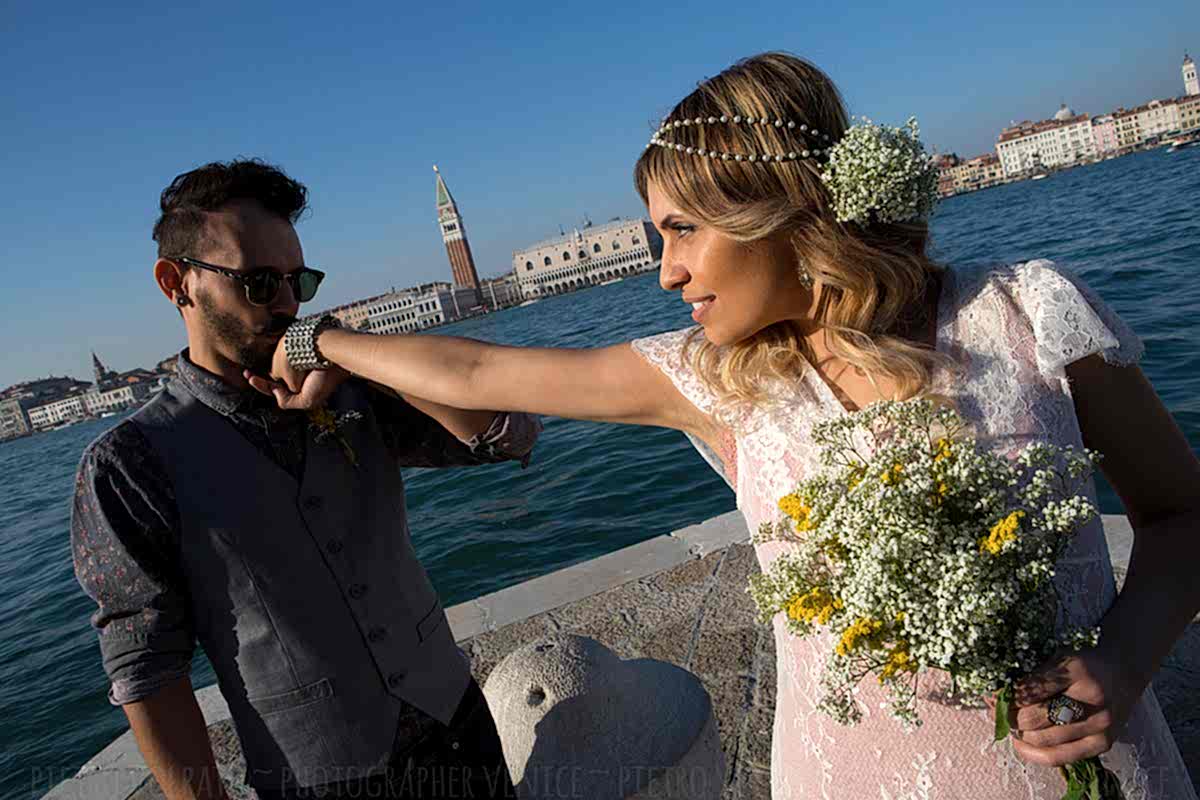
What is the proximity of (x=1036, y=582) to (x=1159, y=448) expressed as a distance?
44cm

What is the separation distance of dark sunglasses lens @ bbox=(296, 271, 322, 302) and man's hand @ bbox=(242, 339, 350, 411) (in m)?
0.12

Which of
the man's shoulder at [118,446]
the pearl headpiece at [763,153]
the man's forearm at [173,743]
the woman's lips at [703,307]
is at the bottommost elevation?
the man's forearm at [173,743]

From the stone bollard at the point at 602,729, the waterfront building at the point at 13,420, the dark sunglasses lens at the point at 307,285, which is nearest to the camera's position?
the dark sunglasses lens at the point at 307,285

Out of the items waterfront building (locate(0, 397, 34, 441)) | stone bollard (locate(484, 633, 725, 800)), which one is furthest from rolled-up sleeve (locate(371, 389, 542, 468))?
waterfront building (locate(0, 397, 34, 441))

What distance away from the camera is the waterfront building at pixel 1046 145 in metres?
92.4

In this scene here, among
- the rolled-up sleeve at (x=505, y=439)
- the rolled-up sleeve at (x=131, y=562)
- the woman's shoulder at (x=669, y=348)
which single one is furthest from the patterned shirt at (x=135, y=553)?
the woman's shoulder at (x=669, y=348)

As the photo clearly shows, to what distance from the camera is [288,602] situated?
148cm

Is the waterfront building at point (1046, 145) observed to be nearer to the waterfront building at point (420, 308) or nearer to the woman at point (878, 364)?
the waterfront building at point (420, 308)

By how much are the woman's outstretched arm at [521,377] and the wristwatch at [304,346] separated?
0.01m

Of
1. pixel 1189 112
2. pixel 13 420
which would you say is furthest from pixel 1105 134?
pixel 13 420

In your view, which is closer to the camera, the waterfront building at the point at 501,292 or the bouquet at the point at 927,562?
the bouquet at the point at 927,562

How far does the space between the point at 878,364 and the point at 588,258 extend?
342ft

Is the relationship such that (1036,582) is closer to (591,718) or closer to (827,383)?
(827,383)

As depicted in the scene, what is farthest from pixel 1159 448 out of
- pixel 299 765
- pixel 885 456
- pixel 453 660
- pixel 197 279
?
pixel 197 279
